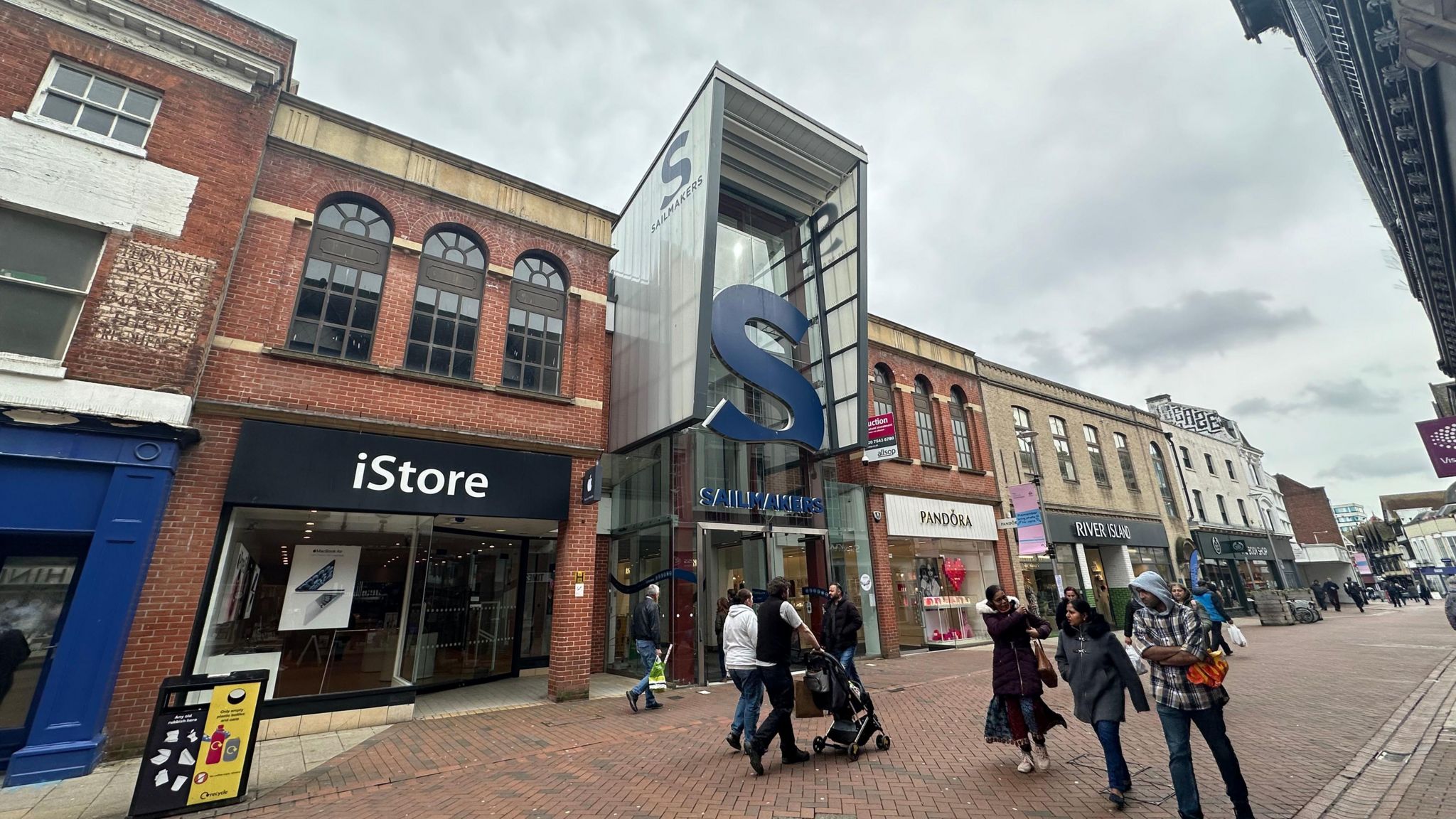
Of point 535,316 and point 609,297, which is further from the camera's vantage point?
point 609,297

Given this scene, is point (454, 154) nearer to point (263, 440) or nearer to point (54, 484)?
point (263, 440)

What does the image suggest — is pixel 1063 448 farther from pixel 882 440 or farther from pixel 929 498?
pixel 882 440

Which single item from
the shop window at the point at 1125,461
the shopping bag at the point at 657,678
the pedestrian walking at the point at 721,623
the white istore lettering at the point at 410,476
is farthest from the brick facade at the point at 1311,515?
the white istore lettering at the point at 410,476

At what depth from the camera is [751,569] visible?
13711mm

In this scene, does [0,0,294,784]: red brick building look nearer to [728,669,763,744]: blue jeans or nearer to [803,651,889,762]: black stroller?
[728,669,763,744]: blue jeans

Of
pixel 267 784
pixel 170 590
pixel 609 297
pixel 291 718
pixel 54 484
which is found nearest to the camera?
pixel 267 784

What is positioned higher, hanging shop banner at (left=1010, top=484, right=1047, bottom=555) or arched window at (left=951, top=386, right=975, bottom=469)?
arched window at (left=951, top=386, right=975, bottom=469)

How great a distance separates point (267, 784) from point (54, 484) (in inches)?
179

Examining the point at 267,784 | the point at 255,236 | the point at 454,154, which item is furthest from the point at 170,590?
the point at 454,154

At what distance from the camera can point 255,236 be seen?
9.25 meters

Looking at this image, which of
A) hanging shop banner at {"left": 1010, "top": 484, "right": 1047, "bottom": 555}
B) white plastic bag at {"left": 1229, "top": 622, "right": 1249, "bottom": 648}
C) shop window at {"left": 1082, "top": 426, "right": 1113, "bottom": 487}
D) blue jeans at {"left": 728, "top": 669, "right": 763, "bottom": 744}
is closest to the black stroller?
blue jeans at {"left": 728, "top": 669, "right": 763, "bottom": 744}

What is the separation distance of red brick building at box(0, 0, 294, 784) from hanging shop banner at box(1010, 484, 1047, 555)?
14.7 metres

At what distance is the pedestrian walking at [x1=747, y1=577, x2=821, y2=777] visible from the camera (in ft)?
19.0

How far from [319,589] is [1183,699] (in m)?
10.6
